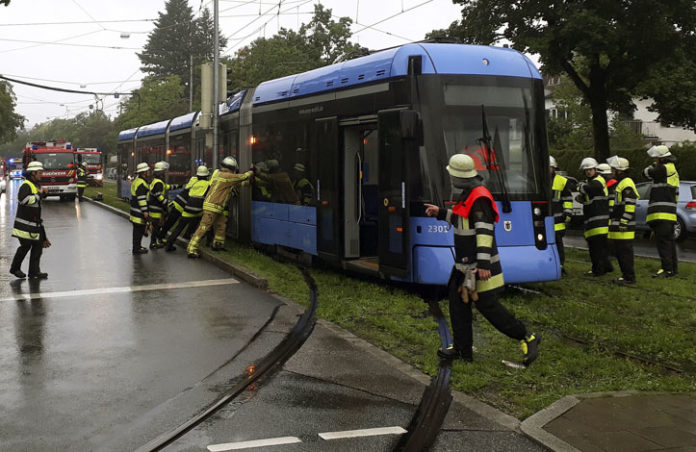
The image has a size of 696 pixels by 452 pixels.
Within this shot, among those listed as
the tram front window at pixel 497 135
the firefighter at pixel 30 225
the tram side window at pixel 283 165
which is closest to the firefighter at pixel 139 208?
the tram side window at pixel 283 165

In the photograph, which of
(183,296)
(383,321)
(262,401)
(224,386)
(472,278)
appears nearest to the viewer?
(262,401)

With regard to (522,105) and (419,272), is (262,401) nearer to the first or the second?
(419,272)

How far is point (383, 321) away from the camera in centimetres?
814

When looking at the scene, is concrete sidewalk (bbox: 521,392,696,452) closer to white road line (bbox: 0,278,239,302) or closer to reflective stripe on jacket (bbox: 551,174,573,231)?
reflective stripe on jacket (bbox: 551,174,573,231)

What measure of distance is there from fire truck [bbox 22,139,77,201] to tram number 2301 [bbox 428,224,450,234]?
2766 centimetres

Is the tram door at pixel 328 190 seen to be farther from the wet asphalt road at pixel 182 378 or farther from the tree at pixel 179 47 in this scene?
the tree at pixel 179 47

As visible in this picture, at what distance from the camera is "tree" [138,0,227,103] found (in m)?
90.5

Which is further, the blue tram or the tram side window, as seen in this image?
the tram side window

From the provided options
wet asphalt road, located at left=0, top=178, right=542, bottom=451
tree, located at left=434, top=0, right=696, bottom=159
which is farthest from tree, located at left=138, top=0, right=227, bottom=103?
wet asphalt road, located at left=0, top=178, right=542, bottom=451

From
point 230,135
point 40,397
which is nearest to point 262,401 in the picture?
point 40,397

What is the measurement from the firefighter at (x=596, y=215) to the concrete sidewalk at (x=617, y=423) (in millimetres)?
6296

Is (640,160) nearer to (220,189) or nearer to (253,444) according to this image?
(220,189)

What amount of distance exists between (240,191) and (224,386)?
9542 millimetres

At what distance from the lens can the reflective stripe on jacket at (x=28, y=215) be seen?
11.3 meters
